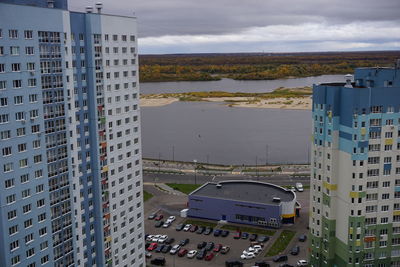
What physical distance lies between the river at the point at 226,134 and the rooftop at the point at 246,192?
22249 millimetres

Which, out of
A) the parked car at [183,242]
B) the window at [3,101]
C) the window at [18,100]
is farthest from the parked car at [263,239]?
the window at [3,101]

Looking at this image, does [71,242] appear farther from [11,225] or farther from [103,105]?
[103,105]

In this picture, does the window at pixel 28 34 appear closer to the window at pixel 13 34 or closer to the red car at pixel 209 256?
the window at pixel 13 34

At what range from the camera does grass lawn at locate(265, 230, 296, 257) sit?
43.6 meters

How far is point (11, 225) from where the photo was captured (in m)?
23.0

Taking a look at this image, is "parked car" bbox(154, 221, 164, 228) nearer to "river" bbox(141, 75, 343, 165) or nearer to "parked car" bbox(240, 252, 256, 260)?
"parked car" bbox(240, 252, 256, 260)

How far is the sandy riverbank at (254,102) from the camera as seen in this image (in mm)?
137125

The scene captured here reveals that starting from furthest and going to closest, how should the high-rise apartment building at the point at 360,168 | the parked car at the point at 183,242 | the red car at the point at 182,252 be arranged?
the parked car at the point at 183,242 < the red car at the point at 182,252 < the high-rise apartment building at the point at 360,168

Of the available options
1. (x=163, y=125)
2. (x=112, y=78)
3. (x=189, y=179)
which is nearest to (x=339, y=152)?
(x=112, y=78)

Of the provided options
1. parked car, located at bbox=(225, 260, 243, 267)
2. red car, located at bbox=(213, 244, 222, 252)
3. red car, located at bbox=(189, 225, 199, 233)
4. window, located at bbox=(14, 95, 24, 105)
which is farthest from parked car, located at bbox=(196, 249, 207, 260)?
window, located at bbox=(14, 95, 24, 105)

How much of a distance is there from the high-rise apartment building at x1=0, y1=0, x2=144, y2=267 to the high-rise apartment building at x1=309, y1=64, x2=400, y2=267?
42.4 feet

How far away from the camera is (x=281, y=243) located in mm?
45500

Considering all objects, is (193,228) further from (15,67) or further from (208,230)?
Result: (15,67)

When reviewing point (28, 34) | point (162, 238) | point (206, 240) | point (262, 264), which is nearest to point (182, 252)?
point (162, 238)
